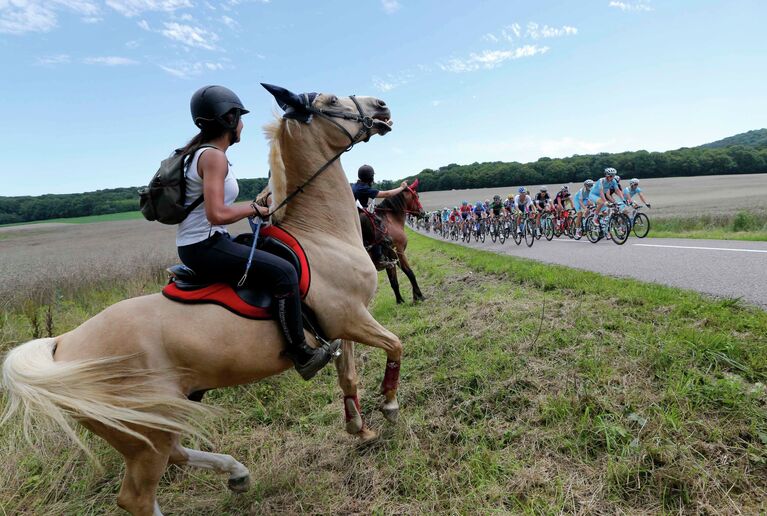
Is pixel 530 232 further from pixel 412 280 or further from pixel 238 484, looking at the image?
pixel 238 484

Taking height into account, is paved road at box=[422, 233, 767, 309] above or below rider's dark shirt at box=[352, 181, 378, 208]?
below

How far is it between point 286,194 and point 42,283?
11.1 meters

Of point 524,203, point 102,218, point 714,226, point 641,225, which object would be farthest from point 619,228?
point 102,218

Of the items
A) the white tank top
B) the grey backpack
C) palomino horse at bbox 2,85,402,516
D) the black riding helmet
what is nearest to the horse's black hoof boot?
palomino horse at bbox 2,85,402,516

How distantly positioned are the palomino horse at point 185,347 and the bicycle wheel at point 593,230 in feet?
44.9

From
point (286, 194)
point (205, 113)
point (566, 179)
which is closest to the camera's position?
point (205, 113)

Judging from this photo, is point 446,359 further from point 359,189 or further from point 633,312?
point 359,189

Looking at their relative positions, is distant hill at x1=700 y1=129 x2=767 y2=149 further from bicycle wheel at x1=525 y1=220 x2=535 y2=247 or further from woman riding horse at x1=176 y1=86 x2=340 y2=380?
woman riding horse at x1=176 y1=86 x2=340 y2=380

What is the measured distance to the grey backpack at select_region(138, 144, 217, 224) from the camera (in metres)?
2.47

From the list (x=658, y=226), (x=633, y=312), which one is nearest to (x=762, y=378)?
(x=633, y=312)

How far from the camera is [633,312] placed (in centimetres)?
438

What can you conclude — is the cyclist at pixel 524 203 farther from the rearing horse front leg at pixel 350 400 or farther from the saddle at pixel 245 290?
the saddle at pixel 245 290

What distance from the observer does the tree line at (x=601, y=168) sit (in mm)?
73312

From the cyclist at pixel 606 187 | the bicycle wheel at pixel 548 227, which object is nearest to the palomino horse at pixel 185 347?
the cyclist at pixel 606 187
